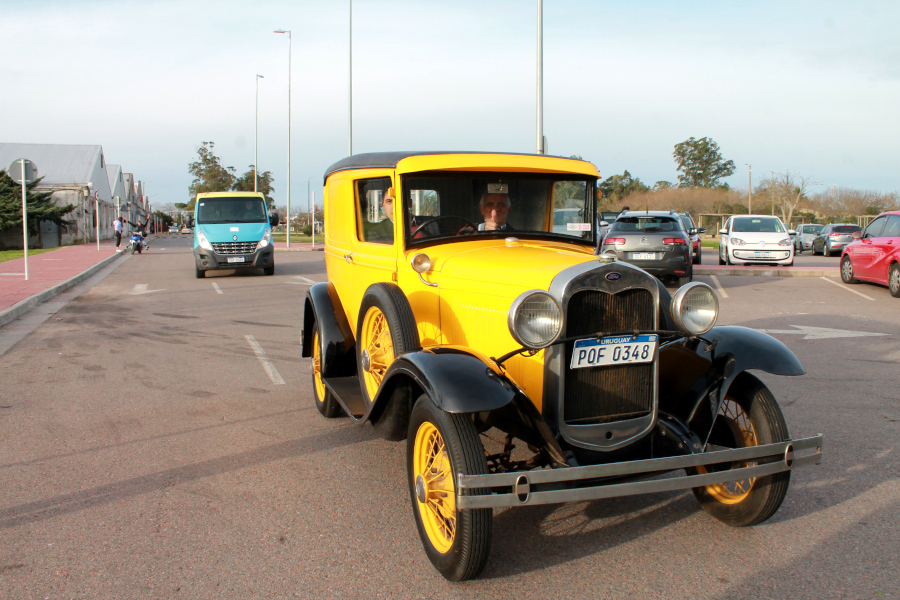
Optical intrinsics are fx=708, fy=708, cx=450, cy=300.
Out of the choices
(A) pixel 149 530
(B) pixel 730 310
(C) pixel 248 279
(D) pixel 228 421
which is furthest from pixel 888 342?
(C) pixel 248 279

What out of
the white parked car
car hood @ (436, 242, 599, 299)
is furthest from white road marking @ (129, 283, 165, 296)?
the white parked car

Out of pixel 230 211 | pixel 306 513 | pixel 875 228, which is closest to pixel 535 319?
pixel 306 513

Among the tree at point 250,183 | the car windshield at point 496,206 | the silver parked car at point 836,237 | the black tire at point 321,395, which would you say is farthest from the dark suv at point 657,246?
the tree at point 250,183

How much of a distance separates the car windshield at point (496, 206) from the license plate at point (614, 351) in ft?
4.45

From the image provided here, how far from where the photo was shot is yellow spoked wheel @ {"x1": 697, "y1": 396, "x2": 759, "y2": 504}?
11.9ft

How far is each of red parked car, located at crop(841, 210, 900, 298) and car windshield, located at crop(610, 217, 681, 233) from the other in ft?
12.1

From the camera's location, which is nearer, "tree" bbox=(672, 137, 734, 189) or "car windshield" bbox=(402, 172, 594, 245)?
"car windshield" bbox=(402, 172, 594, 245)

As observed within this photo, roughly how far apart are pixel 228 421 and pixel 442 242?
7.84ft

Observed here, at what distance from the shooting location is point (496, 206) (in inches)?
175

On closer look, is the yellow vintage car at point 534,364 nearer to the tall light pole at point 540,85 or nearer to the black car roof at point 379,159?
the black car roof at point 379,159

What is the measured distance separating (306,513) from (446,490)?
102 centimetres

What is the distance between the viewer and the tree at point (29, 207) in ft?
118

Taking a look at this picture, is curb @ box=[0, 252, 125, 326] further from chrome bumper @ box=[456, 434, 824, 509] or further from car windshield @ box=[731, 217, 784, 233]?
car windshield @ box=[731, 217, 784, 233]

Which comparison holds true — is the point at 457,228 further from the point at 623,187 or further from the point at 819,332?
the point at 623,187
